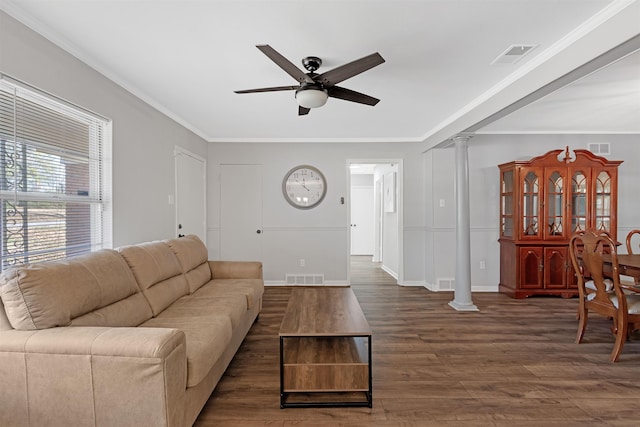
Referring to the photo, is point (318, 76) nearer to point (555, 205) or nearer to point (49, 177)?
point (49, 177)

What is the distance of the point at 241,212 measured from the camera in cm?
514

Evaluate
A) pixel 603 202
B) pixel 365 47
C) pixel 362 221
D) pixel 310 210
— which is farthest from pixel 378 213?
pixel 365 47

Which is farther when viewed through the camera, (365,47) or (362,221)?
(362,221)

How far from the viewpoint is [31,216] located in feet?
6.75

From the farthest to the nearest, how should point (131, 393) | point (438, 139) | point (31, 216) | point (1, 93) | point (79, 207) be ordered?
point (438, 139) < point (79, 207) < point (31, 216) < point (1, 93) < point (131, 393)

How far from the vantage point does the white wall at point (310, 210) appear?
511cm

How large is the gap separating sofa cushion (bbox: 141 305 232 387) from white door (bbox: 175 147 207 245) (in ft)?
6.26

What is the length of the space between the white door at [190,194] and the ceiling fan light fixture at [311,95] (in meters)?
2.35

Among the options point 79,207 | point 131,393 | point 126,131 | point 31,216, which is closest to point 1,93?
point 31,216

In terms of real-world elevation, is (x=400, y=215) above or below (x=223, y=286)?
above

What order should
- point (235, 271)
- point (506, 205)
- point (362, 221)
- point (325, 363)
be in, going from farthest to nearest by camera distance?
point (362, 221) → point (506, 205) → point (235, 271) → point (325, 363)

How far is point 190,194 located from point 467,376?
3845 mm

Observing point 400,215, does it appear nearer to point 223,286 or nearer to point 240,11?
point 223,286

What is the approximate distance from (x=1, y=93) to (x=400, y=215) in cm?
458
